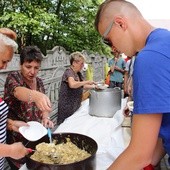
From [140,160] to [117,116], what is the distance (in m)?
1.34

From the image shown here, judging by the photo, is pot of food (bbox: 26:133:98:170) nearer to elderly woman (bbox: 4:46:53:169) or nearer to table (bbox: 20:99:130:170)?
table (bbox: 20:99:130:170)

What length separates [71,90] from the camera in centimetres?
296

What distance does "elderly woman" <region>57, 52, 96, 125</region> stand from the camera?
2908mm

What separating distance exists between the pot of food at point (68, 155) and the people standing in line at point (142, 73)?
0.67ft

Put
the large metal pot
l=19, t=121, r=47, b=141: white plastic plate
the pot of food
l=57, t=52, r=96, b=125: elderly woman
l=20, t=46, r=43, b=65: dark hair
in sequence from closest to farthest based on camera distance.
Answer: the pot of food < l=19, t=121, r=47, b=141: white plastic plate < l=20, t=46, r=43, b=65: dark hair < the large metal pot < l=57, t=52, r=96, b=125: elderly woman

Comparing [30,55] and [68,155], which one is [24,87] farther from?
[68,155]

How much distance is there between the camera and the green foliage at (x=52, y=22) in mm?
6270

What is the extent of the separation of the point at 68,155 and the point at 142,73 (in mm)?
697

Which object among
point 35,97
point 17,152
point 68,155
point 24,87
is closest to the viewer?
point 17,152

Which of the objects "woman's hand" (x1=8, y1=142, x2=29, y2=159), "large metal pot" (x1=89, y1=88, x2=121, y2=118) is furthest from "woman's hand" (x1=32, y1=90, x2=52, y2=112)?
"large metal pot" (x1=89, y1=88, x2=121, y2=118)

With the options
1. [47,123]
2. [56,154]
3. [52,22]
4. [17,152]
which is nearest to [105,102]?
[47,123]

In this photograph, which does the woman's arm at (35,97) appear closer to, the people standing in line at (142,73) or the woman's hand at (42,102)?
the woman's hand at (42,102)

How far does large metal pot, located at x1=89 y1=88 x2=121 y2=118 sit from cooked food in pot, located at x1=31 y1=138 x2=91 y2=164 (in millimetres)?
815

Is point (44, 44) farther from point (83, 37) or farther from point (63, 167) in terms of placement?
point (63, 167)
